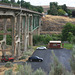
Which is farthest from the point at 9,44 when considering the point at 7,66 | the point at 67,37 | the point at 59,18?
the point at 59,18

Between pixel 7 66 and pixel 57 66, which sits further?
pixel 7 66

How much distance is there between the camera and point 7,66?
1988 centimetres

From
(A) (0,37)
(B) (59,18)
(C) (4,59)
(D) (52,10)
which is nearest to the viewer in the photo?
(C) (4,59)

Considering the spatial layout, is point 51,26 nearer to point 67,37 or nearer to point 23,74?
point 67,37

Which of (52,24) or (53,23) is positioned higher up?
(53,23)

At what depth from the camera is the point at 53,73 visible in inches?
299

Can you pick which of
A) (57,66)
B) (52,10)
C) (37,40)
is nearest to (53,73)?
(57,66)

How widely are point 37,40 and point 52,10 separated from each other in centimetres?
5209

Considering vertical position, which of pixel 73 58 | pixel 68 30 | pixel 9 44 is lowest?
pixel 9 44

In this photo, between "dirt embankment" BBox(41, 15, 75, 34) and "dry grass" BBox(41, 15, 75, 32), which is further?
"dry grass" BBox(41, 15, 75, 32)

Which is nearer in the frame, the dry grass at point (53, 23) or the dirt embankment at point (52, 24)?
the dirt embankment at point (52, 24)

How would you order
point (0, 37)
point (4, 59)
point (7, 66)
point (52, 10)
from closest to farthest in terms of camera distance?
point (7, 66), point (4, 59), point (0, 37), point (52, 10)

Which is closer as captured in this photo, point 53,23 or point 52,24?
point 52,24

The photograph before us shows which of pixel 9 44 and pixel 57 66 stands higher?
pixel 57 66
